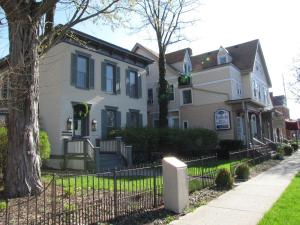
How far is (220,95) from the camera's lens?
1110 inches

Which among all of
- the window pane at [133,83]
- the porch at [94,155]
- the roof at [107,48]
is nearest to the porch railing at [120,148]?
the porch at [94,155]

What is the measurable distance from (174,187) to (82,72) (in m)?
13.6

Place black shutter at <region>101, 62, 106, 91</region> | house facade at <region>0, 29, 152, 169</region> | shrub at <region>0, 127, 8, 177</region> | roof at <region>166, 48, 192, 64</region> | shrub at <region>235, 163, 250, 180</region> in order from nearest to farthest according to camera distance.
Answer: shrub at <region>0, 127, 8, 177</region> < shrub at <region>235, 163, 250, 180</region> < house facade at <region>0, 29, 152, 169</region> < black shutter at <region>101, 62, 106, 91</region> < roof at <region>166, 48, 192, 64</region>

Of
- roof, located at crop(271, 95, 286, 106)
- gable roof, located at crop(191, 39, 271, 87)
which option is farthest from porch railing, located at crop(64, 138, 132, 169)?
roof, located at crop(271, 95, 286, 106)

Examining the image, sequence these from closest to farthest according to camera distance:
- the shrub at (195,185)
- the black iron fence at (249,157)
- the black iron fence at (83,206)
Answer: the black iron fence at (83,206), the shrub at (195,185), the black iron fence at (249,157)

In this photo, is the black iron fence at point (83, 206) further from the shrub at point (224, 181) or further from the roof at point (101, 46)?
the roof at point (101, 46)

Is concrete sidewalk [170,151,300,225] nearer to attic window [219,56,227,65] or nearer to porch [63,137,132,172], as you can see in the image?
porch [63,137,132,172]

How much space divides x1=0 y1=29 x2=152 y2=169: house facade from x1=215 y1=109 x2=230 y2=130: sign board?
24.8 ft

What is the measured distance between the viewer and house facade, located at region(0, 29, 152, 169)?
58.4 ft

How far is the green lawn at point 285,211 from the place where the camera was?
6437 millimetres

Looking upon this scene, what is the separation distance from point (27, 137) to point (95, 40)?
12535mm

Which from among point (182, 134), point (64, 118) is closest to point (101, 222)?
point (64, 118)

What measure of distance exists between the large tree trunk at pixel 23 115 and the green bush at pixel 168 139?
10622 mm

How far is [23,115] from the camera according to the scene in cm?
876
